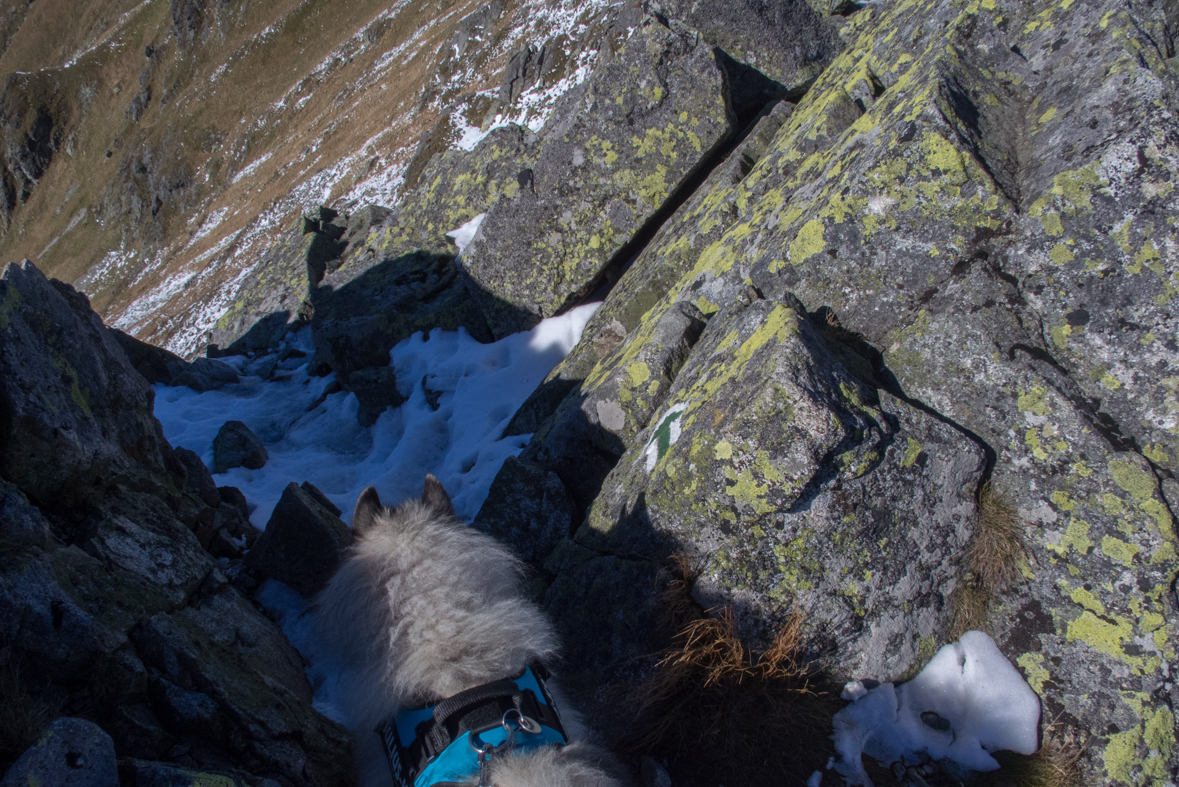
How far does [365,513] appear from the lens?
366cm

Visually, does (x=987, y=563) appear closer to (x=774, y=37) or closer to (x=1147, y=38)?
(x=1147, y=38)

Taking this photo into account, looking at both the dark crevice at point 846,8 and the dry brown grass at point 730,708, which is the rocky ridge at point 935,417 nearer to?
the dry brown grass at point 730,708

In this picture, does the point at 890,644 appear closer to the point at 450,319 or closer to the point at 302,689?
the point at 302,689

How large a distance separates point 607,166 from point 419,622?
599 centimetres

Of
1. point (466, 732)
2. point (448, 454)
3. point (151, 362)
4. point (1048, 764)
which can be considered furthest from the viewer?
point (151, 362)

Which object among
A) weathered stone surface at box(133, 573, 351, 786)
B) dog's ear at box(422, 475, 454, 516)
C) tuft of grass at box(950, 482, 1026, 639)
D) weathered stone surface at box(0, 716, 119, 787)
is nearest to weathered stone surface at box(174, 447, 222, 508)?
weathered stone surface at box(133, 573, 351, 786)

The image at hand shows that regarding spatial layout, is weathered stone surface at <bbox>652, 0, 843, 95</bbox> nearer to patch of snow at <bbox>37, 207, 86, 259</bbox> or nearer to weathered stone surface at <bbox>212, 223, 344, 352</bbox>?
weathered stone surface at <bbox>212, 223, 344, 352</bbox>

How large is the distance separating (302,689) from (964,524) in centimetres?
431

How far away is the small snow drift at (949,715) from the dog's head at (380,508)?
8.61ft

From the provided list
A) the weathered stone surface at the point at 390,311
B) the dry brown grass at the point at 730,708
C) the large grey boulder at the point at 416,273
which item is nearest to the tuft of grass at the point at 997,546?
the dry brown grass at the point at 730,708

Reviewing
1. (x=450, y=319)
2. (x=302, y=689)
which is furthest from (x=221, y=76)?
(x=302, y=689)

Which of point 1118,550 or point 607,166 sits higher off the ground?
point 607,166

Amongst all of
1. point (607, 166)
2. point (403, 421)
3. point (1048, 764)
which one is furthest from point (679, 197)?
point (1048, 764)

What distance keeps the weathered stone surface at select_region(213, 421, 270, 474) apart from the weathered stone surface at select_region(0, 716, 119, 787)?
5.12 metres
